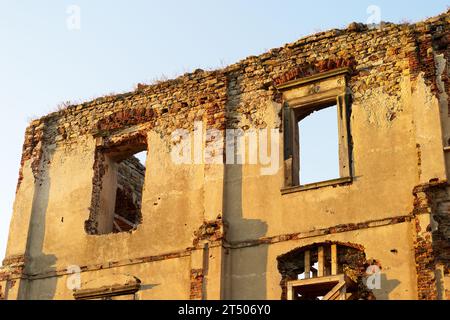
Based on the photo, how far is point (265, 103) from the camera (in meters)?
12.9

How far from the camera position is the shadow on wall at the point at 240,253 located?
454 inches

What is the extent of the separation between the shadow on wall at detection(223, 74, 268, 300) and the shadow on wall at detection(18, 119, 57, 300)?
3124mm

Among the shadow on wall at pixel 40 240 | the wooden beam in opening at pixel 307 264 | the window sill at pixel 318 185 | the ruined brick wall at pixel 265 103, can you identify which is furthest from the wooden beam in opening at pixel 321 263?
the shadow on wall at pixel 40 240

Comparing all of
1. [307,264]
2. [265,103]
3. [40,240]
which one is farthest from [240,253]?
[40,240]

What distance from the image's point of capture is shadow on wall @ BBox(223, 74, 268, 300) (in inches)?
454

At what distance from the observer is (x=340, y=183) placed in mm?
11633

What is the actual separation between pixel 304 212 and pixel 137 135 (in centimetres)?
363

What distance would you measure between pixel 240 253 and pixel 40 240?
3789mm

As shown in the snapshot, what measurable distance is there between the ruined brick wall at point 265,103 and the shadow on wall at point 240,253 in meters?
0.09

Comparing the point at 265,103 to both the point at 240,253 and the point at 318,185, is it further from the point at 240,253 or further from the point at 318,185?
the point at 240,253

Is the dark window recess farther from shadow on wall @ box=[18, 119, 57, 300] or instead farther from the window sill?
the window sill
